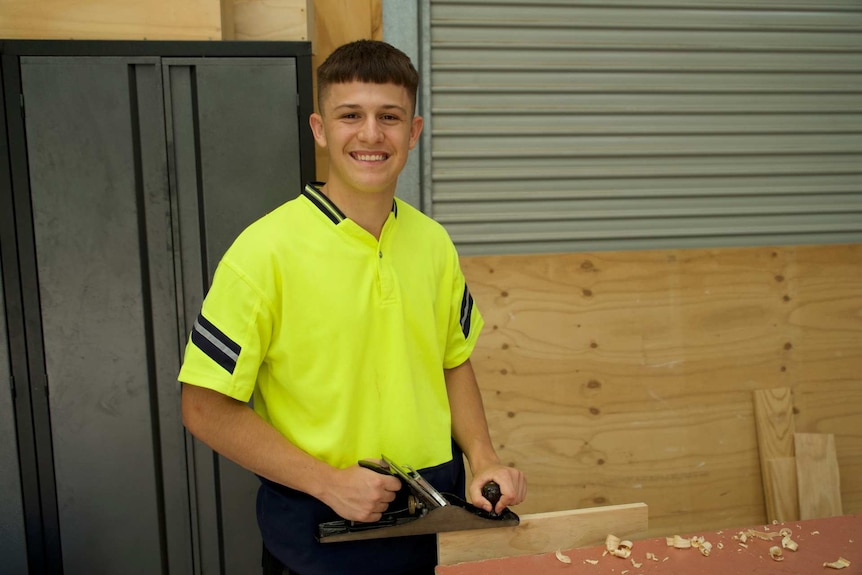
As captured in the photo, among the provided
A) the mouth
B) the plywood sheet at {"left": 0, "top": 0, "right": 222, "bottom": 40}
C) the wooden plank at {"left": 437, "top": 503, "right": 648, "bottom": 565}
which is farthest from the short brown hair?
the plywood sheet at {"left": 0, "top": 0, "right": 222, "bottom": 40}

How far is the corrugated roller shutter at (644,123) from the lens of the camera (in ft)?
10.5

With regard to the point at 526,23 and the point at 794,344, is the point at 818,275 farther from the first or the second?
the point at 526,23

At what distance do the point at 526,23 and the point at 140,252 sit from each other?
1782 mm

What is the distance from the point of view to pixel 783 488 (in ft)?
10.6

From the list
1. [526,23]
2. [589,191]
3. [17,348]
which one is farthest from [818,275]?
[17,348]

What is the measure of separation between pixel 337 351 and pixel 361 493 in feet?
0.96

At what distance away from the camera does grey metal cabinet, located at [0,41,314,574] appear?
2393 millimetres

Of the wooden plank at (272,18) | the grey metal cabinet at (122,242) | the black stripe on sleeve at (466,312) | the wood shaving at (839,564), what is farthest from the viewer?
the wooden plank at (272,18)

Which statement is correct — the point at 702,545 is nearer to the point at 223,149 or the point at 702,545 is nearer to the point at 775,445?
the point at 223,149

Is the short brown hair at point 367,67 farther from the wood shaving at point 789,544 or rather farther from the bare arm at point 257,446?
the wood shaving at point 789,544

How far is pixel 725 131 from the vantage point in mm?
3373

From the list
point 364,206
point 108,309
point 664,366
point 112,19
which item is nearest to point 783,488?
point 664,366

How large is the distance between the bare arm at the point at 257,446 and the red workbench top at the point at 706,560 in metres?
0.27

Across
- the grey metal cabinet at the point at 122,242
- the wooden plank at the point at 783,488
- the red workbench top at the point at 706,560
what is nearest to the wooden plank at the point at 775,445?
the wooden plank at the point at 783,488
